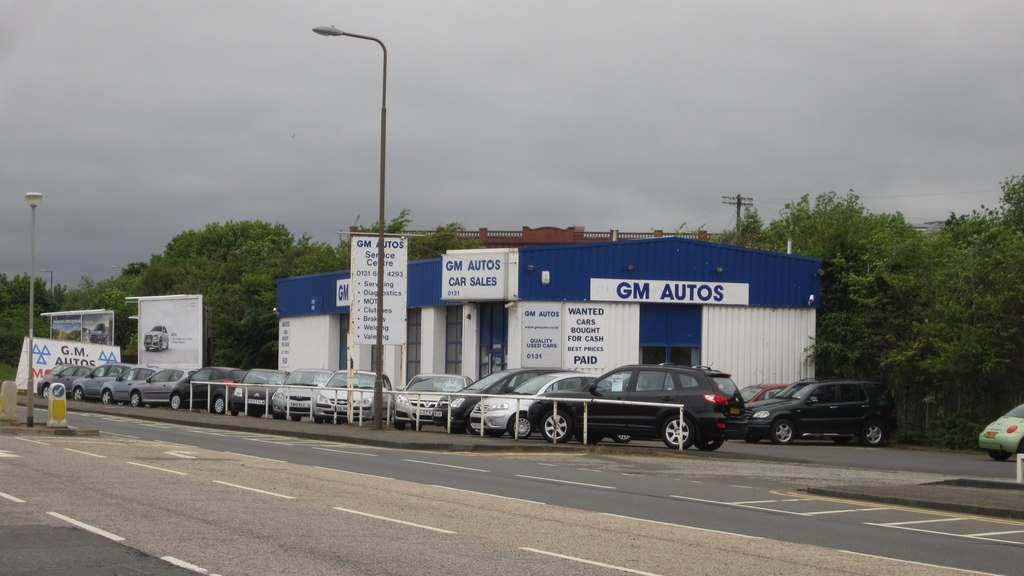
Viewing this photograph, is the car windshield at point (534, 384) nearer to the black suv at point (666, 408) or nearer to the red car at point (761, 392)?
the black suv at point (666, 408)

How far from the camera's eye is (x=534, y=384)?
3005cm

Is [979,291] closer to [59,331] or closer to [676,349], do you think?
[676,349]

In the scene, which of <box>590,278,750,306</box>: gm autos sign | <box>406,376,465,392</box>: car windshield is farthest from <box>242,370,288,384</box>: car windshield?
<box>590,278,750,306</box>: gm autos sign

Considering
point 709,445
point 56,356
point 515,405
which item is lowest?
point 709,445

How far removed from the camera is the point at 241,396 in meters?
40.4

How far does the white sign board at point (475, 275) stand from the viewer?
4119 cm

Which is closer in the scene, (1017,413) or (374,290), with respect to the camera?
(1017,413)

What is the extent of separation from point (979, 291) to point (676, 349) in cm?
1081

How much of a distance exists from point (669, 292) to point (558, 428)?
50.3 feet

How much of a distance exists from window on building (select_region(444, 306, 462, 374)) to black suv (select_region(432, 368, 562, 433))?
42.9 ft

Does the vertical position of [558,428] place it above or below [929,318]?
below

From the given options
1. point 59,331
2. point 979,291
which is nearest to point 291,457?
point 979,291

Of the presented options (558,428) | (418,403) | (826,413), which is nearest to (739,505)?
(558,428)

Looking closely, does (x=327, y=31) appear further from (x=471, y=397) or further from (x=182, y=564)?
(x=182, y=564)
